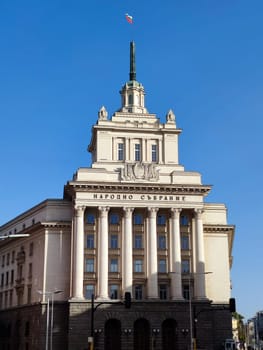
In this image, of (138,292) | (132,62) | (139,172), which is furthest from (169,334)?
(132,62)

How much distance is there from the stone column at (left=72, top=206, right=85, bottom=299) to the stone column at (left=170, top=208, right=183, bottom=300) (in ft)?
43.9

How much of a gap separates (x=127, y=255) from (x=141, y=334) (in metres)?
11.4

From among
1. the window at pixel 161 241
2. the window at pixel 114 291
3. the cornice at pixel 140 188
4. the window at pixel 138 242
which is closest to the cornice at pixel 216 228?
the cornice at pixel 140 188

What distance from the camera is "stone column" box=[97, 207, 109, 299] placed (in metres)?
78.6

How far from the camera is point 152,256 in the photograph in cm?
8088

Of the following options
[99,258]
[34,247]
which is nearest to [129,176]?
[99,258]

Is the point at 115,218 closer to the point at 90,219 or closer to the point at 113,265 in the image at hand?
the point at 90,219

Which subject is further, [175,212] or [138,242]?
[138,242]

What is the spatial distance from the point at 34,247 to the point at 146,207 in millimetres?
19721

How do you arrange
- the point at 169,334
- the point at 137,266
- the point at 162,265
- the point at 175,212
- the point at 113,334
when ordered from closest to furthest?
the point at 113,334 < the point at 169,334 < the point at 137,266 < the point at 162,265 < the point at 175,212

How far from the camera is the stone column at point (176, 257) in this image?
80.1 m

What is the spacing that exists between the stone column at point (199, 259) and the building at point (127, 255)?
0.51 ft

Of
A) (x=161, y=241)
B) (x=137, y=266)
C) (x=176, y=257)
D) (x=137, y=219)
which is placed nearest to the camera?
(x=176, y=257)

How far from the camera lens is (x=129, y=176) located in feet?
276
